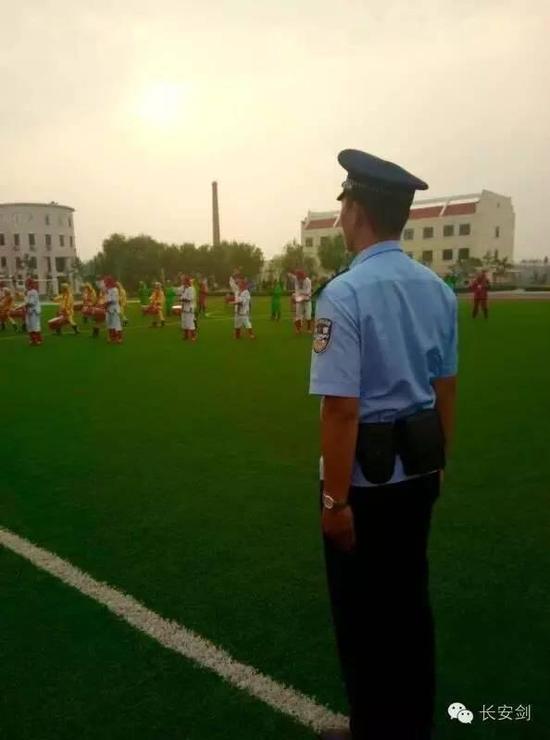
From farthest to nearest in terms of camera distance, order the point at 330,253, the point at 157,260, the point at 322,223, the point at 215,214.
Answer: the point at 322,223, the point at 215,214, the point at 330,253, the point at 157,260

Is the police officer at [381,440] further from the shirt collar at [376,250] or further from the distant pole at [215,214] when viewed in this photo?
the distant pole at [215,214]

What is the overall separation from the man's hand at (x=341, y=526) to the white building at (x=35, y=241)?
284ft

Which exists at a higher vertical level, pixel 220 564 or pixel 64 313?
pixel 64 313

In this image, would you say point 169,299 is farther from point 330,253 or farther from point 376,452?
point 330,253

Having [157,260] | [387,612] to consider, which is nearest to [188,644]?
[387,612]

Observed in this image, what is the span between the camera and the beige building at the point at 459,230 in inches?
3189

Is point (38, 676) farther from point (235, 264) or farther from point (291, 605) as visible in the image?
point (235, 264)

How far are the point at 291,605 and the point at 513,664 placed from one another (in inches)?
45.0

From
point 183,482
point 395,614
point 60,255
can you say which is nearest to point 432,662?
point 395,614

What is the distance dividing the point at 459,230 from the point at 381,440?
85.4 metres

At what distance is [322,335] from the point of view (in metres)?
1.98

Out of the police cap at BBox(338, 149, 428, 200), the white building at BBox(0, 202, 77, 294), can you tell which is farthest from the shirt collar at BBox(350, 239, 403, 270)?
the white building at BBox(0, 202, 77, 294)

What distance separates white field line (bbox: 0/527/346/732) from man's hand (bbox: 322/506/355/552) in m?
0.96

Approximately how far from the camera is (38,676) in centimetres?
282
